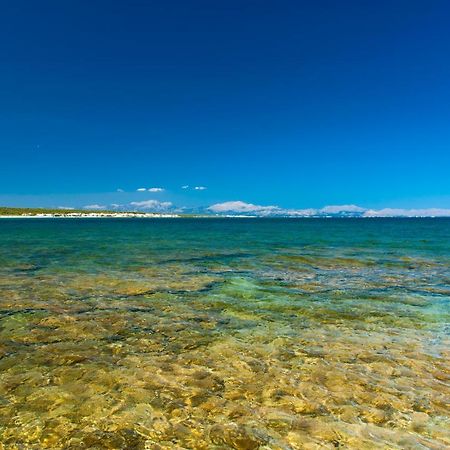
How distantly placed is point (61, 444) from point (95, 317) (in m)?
7.26

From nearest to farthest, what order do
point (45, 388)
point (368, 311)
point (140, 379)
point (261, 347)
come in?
1. point (45, 388)
2. point (140, 379)
3. point (261, 347)
4. point (368, 311)

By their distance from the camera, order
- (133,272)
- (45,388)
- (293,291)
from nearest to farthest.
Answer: (45,388)
(293,291)
(133,272)

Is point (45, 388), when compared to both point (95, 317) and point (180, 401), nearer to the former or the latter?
point (180, 401)

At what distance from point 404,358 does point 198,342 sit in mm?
5473

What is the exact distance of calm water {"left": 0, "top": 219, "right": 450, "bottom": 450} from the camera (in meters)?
6.40

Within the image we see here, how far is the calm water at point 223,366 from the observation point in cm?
640

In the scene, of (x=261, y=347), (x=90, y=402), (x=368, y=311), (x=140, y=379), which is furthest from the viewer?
(x=368, y=311)

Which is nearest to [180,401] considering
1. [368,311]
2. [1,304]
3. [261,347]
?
[261,347]

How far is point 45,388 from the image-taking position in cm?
Answer: 773

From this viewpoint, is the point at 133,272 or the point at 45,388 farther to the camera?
the point at 133,272

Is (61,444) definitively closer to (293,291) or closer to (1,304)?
(1,304)

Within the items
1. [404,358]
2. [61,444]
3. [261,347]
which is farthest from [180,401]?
[404,358]

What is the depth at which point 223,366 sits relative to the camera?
904 centimetres

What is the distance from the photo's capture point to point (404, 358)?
9633 millimetres
